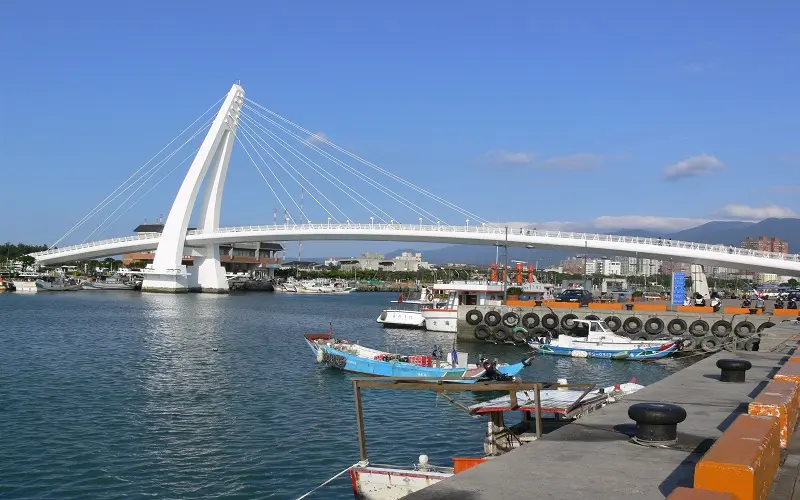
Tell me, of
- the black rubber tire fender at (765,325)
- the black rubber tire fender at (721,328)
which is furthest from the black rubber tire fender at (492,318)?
the black rubber tire fender at (765,325)

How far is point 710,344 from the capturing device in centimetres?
3222

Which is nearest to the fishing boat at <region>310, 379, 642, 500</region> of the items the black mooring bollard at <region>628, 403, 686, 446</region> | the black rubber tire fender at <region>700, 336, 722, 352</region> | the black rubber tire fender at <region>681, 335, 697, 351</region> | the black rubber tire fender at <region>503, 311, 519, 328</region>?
the black mooring bollard at <region>628, 403, 686, 446</region>

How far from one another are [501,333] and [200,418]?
22.0 m

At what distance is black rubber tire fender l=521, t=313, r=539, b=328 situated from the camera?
120 ft

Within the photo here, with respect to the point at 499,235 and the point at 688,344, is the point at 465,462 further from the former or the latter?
the point at 499,235

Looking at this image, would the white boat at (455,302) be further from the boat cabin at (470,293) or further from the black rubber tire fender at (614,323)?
the black rubber tire fender at (614,323)

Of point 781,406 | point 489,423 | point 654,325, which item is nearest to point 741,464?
point 781,406

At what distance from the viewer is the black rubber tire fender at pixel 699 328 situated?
3356 cm

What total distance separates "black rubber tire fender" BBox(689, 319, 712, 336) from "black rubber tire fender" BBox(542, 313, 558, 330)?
6202 millimetres

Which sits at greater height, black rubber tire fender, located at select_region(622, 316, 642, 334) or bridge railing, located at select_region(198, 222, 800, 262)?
bridge railing, located at select_region(198, 222, 800, 262)

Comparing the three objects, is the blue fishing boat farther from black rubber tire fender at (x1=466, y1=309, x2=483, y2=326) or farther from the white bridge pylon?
the white bridge pylon

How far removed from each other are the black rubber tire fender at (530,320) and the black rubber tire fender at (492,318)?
1328 mm

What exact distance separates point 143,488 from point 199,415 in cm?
555

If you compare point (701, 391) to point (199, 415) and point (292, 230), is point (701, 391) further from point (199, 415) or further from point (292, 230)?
point (292, 230)
